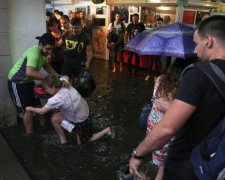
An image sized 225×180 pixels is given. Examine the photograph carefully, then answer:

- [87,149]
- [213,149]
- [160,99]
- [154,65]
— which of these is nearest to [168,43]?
[160,99]

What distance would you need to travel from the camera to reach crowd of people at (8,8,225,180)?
167 cm

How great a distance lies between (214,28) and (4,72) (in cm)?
407

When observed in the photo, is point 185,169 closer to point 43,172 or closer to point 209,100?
point 209,100

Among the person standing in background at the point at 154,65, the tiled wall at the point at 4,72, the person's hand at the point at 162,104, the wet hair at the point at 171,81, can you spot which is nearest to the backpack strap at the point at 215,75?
the wet hair at the point at 171,81

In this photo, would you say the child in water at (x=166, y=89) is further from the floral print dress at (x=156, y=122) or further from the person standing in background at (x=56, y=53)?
→ the person standing in background at (x=56, y=53)

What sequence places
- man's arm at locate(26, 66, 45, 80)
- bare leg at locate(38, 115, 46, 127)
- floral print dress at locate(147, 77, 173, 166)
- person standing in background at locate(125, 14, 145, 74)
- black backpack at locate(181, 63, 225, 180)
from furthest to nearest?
person standing in background at locate(125, 14, 145, 74)
bare leg at locate(38, 115, 46, 127)
man's arm at locate(26, 66, 45, 80)
floral print dress at locate(147, 77, 173, 166)
black backpack at locate(181, 63, 225, 180)

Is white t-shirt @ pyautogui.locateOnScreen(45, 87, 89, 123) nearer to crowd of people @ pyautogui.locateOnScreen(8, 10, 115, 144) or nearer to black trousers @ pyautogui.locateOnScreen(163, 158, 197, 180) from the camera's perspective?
crowd of people @ pyautogui.locateOnScreen(8, 10, 115, 144)

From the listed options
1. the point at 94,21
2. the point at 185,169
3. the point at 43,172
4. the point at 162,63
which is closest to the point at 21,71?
the point at 43,172

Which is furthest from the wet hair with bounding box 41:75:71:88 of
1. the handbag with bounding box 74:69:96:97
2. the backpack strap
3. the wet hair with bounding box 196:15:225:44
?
the backpack strap

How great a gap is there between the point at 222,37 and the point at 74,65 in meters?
4.56

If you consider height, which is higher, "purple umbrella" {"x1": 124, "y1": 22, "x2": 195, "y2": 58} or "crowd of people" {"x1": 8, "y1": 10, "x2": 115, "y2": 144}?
"purple umbrella" {"x1": 124, "y1": 22, "x2": 195, "y2": 58}

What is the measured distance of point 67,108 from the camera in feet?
14.1

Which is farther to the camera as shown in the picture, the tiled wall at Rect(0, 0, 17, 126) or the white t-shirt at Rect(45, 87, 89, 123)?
the tiled wall at Rect(0, 0, 17, 126)

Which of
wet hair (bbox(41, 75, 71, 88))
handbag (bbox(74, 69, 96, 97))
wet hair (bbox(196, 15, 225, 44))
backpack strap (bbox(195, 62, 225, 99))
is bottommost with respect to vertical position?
handbag (bbox(74, 69, 96, 97))
